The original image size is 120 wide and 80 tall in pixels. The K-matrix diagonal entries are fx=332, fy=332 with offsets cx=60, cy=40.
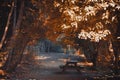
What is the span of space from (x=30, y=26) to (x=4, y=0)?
273 centimetres

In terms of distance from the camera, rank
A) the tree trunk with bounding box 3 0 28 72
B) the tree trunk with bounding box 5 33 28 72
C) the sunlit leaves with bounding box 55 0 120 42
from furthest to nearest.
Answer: the tree trunk with bounding box 5 33 28 72
the tree trunk with bounding box 3 0 28 72
the sunlit leaves with bounding box 55 0 120 42

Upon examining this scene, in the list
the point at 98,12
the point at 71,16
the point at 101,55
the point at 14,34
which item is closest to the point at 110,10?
the point at 98,12

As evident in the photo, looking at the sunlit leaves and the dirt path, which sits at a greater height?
the sunlit leaves

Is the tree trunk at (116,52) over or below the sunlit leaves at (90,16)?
below

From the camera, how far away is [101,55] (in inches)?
1065

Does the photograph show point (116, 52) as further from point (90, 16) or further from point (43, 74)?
point (43, 74)

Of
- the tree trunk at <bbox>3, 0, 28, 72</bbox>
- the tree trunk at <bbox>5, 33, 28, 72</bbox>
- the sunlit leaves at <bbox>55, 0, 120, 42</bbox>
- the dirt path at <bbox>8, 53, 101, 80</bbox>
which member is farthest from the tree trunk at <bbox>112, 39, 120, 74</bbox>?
the tree trunk at <bbox>5, 33, 28, 72</bbox>

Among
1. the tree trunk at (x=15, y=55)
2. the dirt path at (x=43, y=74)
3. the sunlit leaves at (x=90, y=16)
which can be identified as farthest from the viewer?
the tree trunk at (x=15, y=55)

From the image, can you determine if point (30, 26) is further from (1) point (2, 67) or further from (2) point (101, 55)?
(2) point (101, 55)

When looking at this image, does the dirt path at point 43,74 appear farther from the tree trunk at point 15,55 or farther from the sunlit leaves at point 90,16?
the sunlit leaves at point 90,16

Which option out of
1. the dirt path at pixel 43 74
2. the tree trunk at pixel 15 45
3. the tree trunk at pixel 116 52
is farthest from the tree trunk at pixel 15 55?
the tree trunk at pixel 116 52

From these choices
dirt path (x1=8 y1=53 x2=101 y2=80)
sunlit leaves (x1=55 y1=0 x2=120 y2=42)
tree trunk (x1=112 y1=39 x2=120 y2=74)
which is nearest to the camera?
sunlit leaves (x1=55 y1=0 x2=120 y2=42)

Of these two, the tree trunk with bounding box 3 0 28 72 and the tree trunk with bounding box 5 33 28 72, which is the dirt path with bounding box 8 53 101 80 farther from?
the tree trunk with bounding box 3 0 28 72

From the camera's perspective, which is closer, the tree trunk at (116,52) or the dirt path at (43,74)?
the tree trunk at (116,52)
